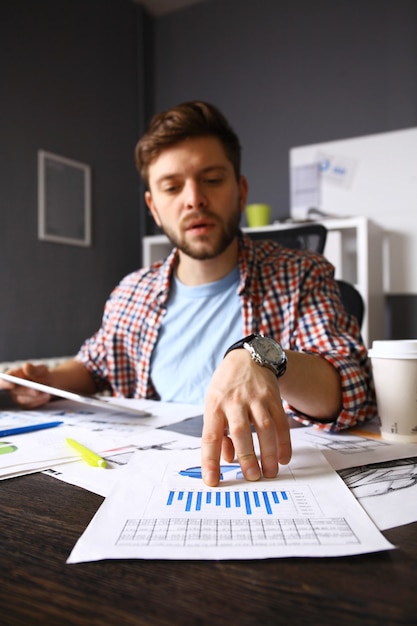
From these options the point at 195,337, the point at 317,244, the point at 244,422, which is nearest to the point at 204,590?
the point at 244,422

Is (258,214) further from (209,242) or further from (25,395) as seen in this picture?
(25,395)

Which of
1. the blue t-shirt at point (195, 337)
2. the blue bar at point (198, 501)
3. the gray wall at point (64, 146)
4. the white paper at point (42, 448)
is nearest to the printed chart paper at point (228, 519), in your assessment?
the blue bar at point (198, 501)

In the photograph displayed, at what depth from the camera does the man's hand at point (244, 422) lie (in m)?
0.48

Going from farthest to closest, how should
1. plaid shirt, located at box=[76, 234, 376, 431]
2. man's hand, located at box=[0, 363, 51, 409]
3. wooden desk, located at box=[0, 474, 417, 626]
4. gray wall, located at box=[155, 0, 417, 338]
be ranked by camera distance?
gray wall, located at box=[155, 0, 417, 338]
man's hand, located at box=[0, 363, 51, 409]
plaid shirt, located at box=[76, 234, 376, 431]
wooden desk, located at box=[0, 474, 417, 626]

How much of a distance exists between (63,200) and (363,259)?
1.36 metres

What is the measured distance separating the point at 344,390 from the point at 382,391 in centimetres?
9

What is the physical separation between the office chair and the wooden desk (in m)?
0.97

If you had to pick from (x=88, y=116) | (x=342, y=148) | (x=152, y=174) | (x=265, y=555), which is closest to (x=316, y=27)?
(x=342, y=148)

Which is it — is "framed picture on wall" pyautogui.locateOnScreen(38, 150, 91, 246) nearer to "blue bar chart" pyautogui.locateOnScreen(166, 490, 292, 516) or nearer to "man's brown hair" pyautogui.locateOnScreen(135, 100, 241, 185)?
"man's brown hair" pyautogui.locateOnScreen(135, 100, 241, 185)

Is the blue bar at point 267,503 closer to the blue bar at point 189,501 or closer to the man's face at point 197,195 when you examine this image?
the blue bar at point 189,501

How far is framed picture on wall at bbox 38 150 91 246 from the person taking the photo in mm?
2176

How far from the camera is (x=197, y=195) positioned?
42.6 inches

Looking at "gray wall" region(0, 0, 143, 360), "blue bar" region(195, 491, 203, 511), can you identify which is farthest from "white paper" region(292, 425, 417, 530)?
"gray wall" region(0, 0, 143, 360)

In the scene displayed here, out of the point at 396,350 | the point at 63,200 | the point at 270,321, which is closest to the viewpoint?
the point at 396,350
